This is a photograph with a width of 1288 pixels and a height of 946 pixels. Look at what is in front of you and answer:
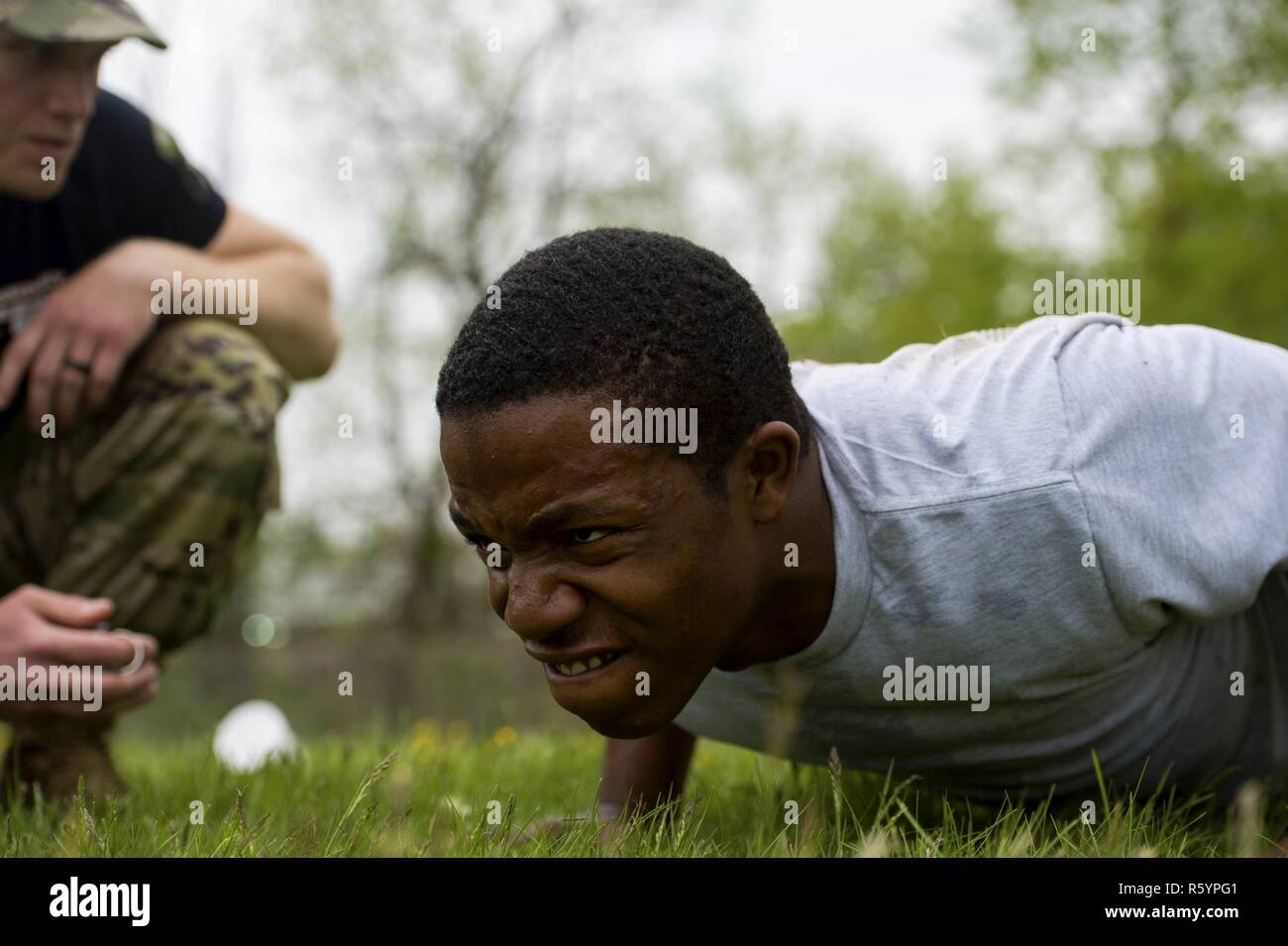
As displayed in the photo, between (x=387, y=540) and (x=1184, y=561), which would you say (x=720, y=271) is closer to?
(x=1184, y=561)

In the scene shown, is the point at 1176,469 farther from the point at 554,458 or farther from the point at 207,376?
the point at 207,376

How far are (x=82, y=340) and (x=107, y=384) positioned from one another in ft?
0.40

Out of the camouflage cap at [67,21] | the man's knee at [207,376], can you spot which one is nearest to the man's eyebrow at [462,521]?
the man's knee at [207,376]

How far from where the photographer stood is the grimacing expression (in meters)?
2.00

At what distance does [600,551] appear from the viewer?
204 cm

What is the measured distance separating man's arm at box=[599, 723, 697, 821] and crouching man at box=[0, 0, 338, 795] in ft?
3.41

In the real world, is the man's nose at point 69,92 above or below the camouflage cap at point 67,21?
below

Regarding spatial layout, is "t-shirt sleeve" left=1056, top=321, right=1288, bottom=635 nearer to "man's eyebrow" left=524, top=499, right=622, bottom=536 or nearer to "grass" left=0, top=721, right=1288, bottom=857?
"grass" left=0, top=721, right=1288, bottom=857

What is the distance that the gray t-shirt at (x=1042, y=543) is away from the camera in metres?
2.28

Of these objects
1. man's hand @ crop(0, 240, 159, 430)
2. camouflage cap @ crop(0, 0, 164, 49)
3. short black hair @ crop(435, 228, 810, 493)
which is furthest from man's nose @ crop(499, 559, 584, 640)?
camouflage cap @ crop(0, 0, 164, 49)

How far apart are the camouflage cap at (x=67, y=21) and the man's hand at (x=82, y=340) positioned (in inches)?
A: 21.4

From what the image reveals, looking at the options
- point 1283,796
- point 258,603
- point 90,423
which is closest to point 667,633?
point 1283,796

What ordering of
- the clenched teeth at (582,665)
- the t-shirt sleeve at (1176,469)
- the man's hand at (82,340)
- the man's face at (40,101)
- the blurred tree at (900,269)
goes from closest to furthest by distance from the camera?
the clenched teeth at (582,665) → the t-shirt sleeve at (1176,469) → the man's face at (40,101) → the man's hand at (82,340) → the blurred tree at (900,269)

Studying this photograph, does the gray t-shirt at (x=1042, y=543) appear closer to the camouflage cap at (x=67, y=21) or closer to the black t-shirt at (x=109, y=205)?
the camouflage cap at (x=67, y=21)
